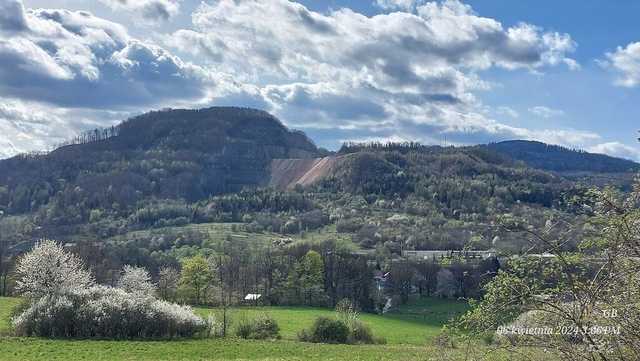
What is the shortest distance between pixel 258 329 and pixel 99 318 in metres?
13.1

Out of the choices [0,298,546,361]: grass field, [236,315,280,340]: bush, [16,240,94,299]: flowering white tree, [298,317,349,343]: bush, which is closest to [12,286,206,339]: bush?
[0,298,546,361]: grass field

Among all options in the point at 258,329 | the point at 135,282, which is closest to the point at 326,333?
the point at 258,329

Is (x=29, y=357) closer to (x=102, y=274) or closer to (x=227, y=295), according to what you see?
(x=227, y=295)

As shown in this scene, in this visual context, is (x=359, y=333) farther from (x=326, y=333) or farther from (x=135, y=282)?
(x=135, y=282)

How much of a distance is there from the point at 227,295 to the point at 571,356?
78547 mm

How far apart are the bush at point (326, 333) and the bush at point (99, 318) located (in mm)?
10382

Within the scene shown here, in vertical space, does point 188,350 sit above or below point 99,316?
below

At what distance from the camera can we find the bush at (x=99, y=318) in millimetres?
43919

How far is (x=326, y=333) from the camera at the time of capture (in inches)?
1951

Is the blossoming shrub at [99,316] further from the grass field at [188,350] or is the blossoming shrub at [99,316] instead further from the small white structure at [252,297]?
the small white structure at [252,297]

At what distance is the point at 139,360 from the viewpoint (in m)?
34.5

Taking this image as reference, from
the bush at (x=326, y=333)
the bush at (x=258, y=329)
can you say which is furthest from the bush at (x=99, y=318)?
the bush at (x=326, y=333)

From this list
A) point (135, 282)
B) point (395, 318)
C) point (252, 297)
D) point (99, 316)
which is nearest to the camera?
point (99, 316)

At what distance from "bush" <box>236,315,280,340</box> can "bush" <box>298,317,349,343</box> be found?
2.42m
